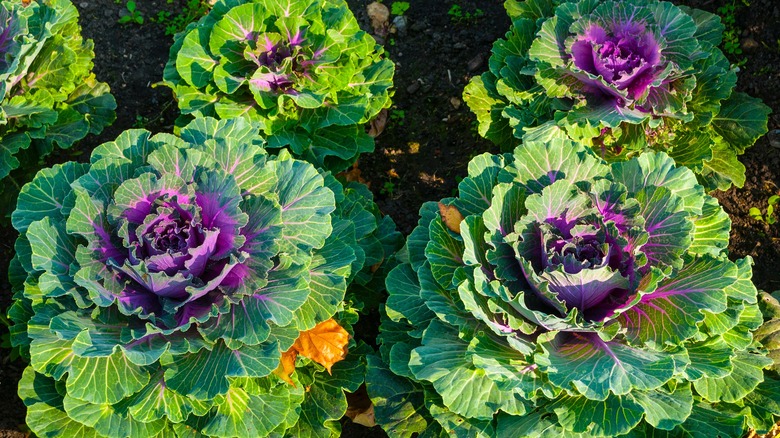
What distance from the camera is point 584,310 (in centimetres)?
358

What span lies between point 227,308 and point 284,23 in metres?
2.12

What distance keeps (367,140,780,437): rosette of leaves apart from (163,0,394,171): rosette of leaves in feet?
4.43

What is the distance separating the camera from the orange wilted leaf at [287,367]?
3.86 metres

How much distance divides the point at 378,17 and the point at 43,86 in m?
2.78

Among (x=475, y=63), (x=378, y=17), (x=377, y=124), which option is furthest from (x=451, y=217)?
(x=378, y=17)

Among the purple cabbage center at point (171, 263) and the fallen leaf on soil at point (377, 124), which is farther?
the fallen leaf on soil at point (377, 124)

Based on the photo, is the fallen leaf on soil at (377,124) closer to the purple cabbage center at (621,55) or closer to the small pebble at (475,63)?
the small pebble at (475,63)

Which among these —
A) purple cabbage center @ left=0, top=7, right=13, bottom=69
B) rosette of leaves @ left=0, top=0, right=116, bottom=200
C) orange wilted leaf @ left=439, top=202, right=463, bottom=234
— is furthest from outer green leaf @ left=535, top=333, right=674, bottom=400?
purple cabbage center @ left=0, top=7, right=13, bottom=69

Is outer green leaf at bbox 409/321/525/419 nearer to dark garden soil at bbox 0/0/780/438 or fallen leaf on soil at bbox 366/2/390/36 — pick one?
dark garden soil at bbox 0/0/780/438

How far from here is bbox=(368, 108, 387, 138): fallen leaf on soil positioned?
5.68 m

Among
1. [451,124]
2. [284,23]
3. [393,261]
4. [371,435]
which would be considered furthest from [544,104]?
[371,435]

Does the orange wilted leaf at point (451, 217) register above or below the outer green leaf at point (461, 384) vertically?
above

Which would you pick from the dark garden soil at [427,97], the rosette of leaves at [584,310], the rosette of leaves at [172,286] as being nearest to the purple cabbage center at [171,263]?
the rosette of leaves at [172,286]

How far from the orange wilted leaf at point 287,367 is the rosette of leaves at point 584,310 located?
57 centimetres
